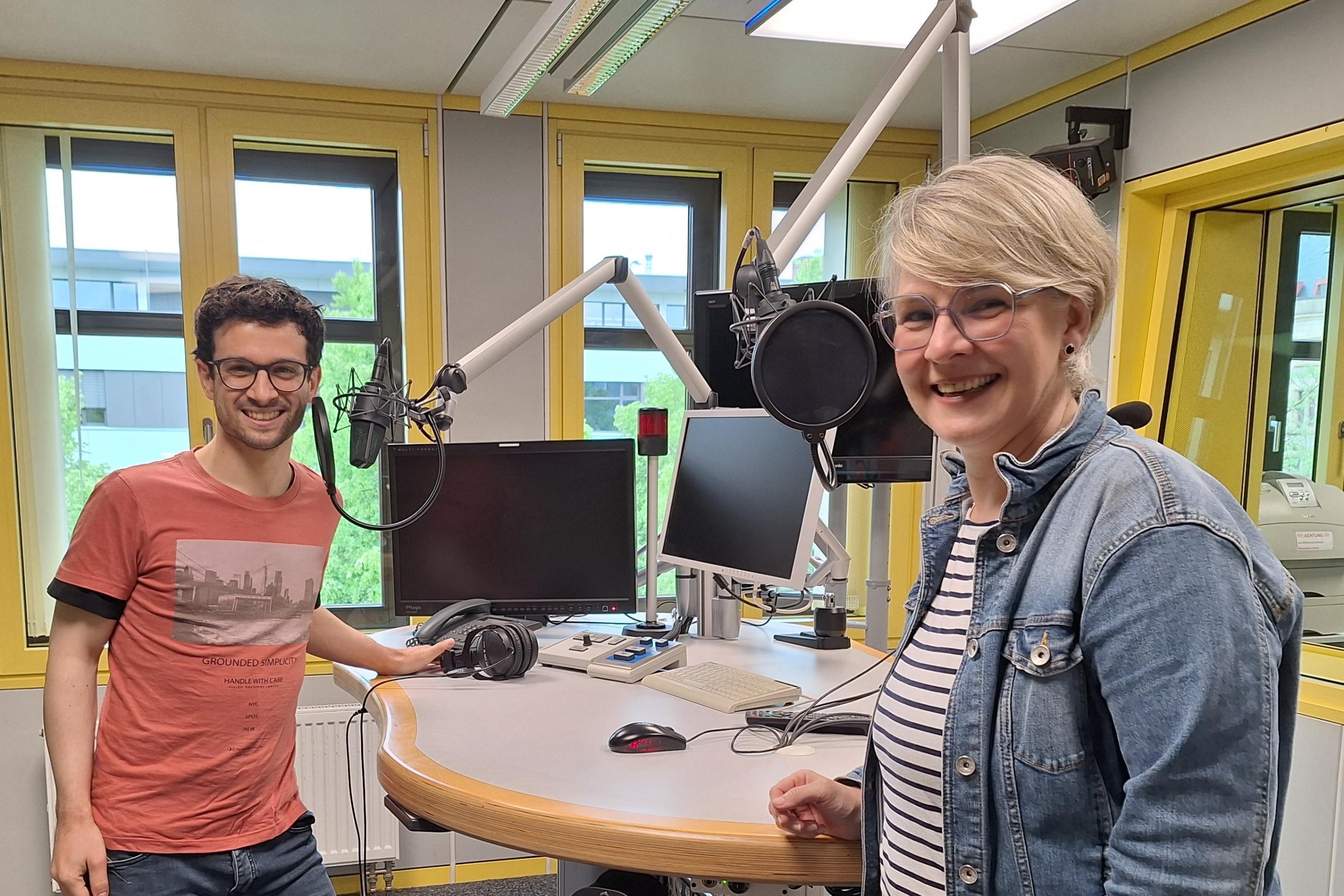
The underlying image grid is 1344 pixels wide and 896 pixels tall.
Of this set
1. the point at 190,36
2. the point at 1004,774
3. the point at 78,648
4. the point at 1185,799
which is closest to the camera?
the point at 1185,799

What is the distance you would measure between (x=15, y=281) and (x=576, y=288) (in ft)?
6.86

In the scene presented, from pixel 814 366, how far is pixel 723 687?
0.69 meters

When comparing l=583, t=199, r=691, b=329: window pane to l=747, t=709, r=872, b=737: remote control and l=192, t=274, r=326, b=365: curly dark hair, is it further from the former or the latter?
l=747, t=709, r=872, b=737: remote control

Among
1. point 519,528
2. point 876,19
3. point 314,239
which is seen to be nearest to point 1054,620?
point 519,528

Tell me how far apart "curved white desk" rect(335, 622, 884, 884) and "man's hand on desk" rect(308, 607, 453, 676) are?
1.5 inches

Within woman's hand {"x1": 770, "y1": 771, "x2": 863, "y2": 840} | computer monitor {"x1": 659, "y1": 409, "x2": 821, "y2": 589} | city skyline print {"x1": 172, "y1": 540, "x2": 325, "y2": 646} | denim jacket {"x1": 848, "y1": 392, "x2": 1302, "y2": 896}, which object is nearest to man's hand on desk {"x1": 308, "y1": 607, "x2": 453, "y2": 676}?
city skyline print {"x1": 172, "y1": 540, "x2": 325, "y2": 646}

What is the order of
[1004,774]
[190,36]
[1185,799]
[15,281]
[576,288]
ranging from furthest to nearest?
1. [15,281]
2. [190,36]
3. [576,288]
4. [1004,774]
5. [1185,799]

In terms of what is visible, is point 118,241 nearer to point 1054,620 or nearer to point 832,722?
point 832,722

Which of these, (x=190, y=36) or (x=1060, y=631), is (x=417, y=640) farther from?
(x=190, y=36)

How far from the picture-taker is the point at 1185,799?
27.0 inches

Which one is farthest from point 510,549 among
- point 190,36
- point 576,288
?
point 190,36

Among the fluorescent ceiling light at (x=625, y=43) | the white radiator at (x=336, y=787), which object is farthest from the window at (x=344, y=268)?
the fluorescent ceiling light at (x=625, y=43)

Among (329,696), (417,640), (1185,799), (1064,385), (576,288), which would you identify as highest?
(576,288)

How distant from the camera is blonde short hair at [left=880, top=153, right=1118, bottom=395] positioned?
822 millimetres
